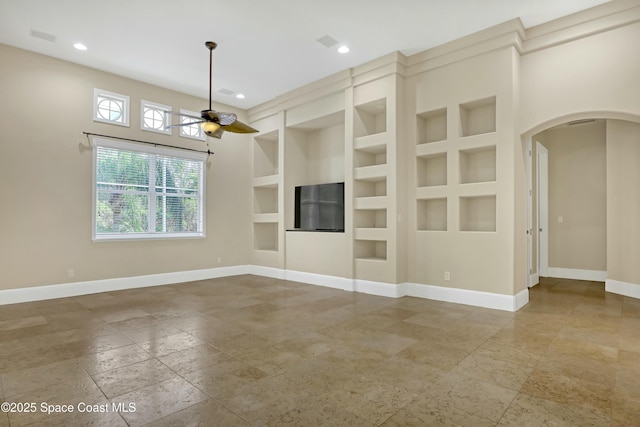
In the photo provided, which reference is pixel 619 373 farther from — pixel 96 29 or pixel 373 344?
pixel 96 29

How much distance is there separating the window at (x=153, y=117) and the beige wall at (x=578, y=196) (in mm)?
7698

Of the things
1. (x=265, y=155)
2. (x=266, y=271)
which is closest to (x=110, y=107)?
(x=265, y=155)

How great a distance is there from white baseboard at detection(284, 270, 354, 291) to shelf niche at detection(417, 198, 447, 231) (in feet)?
5.10

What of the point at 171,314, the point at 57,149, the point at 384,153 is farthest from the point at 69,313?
the point at 384,153

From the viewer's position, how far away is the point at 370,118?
6.36m

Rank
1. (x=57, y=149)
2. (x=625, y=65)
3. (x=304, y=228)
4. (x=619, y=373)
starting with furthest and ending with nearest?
(x=304, y=228) → (x=57, y=149) → (x=625, y=65) → (x=619, y=373)

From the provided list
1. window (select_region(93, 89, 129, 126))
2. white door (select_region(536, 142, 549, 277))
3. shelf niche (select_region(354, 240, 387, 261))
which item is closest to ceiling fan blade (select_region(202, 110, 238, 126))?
window (select_region(93, 89, 129, 126))

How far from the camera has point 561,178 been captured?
727 cm

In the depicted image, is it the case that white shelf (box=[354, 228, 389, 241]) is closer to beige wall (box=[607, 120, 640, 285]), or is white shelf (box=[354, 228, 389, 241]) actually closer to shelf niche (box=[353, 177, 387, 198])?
shelf niche (box=[353, 177, 387, 198])

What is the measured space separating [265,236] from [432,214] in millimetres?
4097

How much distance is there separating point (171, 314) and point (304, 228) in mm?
3217

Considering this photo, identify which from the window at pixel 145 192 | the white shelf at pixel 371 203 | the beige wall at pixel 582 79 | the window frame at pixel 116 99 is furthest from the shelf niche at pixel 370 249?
the window frame at pixel 116 99

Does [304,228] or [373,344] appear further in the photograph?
[304,228]

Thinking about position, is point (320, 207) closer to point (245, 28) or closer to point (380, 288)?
point (380, 288)
